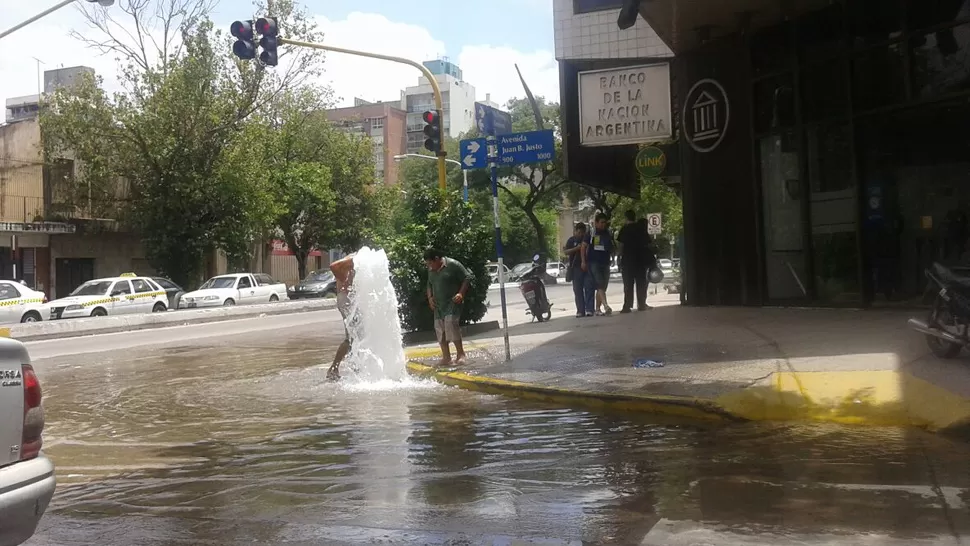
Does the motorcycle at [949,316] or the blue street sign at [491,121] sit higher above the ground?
the blue street sign at [491,121]

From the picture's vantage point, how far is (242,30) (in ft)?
52.6

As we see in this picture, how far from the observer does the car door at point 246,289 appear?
1328 inches

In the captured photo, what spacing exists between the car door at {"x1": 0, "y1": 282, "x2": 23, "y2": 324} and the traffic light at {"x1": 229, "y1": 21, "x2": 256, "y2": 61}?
13.1 meters

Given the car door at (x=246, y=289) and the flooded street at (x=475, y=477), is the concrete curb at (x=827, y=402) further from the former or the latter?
the car door at (x=246, y=289)

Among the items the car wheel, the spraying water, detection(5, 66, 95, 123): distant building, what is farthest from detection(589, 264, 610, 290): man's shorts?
detection(5, 66, 95, 123): distant building

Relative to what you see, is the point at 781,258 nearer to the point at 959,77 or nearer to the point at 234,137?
the point at 959,77

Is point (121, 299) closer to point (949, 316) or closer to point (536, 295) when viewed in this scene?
point (536, 295)

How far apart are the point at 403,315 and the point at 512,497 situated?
10.1m

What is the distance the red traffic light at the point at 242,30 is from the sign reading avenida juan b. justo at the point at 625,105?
6354 millimetres

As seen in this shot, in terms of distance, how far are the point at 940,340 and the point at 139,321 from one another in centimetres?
2216

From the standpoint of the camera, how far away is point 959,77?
1146 cm

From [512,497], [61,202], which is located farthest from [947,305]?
[61,202]

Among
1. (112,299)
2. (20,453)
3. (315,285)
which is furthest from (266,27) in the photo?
(315,285)

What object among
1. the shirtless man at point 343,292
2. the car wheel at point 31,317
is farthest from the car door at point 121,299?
the shirtless man at point 343,292
